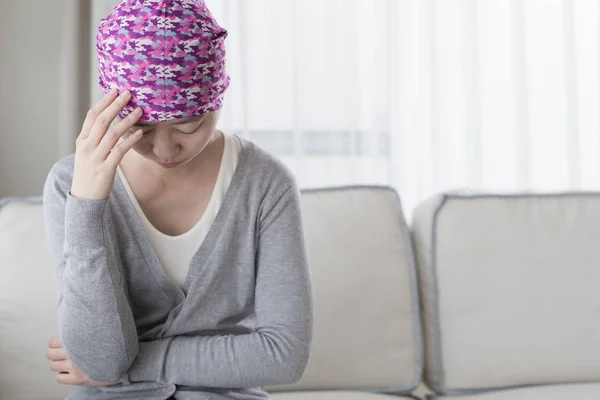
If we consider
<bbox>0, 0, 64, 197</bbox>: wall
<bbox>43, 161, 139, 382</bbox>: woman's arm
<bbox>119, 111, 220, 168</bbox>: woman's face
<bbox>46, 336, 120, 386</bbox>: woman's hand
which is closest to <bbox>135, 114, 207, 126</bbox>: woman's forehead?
<bbox>119, 111, 220, 168</bbox>: woman's face

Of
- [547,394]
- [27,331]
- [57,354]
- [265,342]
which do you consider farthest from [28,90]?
[547,394]

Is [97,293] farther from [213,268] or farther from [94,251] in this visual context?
[213,268]

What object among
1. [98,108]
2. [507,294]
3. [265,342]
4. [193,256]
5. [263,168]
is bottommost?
[507,294]

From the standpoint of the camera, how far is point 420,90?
238 centimetres

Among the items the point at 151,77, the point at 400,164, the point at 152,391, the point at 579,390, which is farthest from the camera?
the point at 400,164

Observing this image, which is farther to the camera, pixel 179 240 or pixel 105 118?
pixel 179 240

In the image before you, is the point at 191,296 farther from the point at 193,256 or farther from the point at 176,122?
the point at 176,122

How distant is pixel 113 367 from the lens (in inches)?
41.3

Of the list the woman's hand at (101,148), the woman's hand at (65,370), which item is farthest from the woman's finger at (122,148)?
the woman's hand at (65,370)

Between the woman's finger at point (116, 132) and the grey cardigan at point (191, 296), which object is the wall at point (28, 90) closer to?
the grey cardigan at point (191, 296)

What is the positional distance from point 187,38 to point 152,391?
0.54 metres

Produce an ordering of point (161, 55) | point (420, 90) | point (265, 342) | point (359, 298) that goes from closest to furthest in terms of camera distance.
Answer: point (161, 55) < point (265, 342) < point (359, 298) < point (420, 90)

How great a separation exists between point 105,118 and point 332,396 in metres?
0.89

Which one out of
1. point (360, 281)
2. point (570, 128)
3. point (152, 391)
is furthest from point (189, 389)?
point (570, 128)
